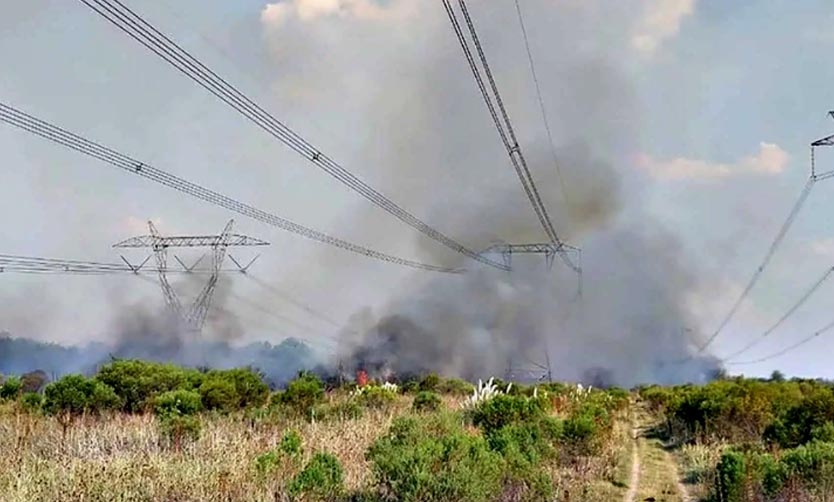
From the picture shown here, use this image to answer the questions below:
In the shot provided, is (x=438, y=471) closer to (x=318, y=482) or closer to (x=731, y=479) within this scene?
(x=318, y=482)

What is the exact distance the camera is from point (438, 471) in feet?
33.9

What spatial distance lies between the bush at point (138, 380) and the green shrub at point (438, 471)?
1782 cm

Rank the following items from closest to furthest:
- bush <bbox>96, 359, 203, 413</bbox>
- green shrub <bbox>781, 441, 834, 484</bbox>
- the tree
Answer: green shrub <bbox>781, 441, 834, 484</bbox>, the tree, bush <bbox>96, 359, 203, 413</bbox>

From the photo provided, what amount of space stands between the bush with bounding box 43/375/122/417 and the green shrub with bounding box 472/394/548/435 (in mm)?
12043

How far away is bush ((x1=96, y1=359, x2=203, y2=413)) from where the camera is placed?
2831 centimetres

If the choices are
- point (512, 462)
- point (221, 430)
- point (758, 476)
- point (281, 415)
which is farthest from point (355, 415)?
point (758, 476)

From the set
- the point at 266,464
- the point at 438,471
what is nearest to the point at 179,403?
the point at 266,464

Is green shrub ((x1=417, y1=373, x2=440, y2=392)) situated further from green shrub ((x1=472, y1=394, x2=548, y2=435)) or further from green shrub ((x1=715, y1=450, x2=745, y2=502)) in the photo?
green shrub ((x1=715, y1=450, x2=745, y2=502))

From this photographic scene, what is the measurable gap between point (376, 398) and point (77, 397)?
11.0 metres

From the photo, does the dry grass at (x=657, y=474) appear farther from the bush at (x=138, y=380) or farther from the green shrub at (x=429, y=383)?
the green shrub at (x=429, y=383)

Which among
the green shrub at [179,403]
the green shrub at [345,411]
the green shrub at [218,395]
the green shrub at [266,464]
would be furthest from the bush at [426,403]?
the green shrub at [266,464]

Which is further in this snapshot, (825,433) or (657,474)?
(657,474)

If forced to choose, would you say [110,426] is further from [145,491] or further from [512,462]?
[512,462]

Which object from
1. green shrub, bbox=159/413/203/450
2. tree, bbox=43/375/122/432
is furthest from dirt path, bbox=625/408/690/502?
tree, bbox=43/375/122/432
